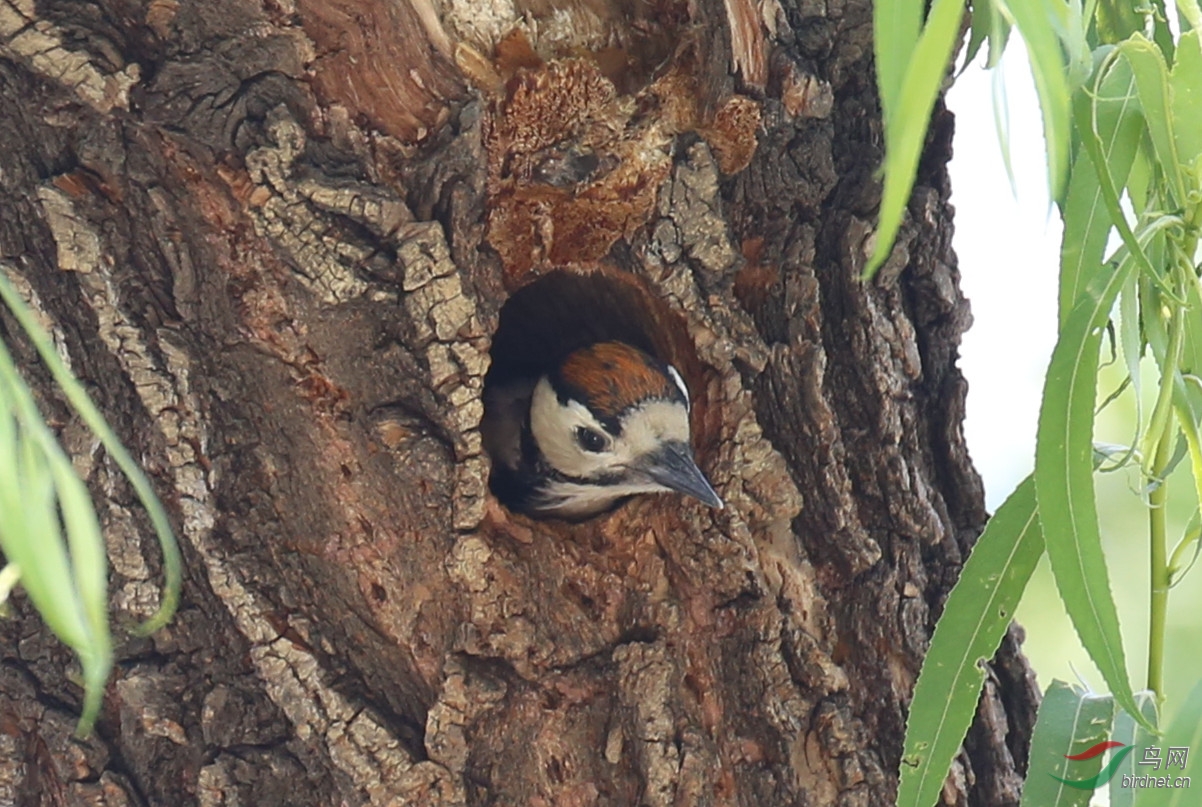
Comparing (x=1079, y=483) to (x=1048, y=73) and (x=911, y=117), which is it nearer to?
(x=1048, y=73)

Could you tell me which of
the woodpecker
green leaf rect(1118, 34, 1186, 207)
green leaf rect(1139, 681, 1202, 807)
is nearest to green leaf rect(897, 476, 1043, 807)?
green leaf rect(1139, 681, 1202, 807)

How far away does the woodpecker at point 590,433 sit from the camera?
2.67 m

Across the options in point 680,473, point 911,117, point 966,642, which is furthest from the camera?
point 680,473

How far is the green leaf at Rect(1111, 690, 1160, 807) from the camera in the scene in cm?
148

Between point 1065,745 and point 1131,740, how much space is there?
0.12 meters

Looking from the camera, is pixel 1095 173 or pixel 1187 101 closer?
pixel 1187 101

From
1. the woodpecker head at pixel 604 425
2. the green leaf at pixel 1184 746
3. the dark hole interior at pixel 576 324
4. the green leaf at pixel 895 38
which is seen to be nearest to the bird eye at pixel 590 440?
the woodpecker head at pixel 604 425

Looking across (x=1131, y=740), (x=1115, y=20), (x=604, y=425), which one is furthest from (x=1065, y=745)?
(x=604, y=425)

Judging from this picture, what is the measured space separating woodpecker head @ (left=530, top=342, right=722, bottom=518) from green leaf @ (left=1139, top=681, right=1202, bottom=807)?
1100mm

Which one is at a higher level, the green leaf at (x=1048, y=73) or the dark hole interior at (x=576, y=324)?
the dark hole interior at (x=576, y=324)

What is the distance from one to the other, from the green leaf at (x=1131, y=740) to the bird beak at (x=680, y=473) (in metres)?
0.75

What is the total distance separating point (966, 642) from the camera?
1.62 metres

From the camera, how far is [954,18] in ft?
2.88

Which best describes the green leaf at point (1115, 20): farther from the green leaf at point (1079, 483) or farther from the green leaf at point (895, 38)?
the green leaf at point (895, 38)
